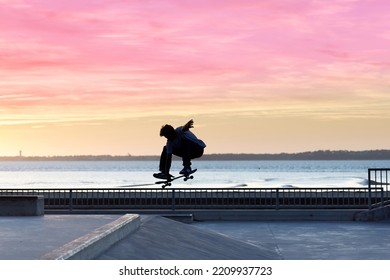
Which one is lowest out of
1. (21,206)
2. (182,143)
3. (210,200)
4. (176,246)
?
(210,200)

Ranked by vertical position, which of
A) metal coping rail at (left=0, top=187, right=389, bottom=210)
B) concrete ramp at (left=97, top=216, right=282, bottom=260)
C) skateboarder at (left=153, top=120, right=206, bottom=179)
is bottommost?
metal coping rail at (left=0, top=187, right=389, bottom=210)

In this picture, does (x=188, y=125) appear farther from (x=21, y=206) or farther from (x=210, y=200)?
(x=210, y=200)

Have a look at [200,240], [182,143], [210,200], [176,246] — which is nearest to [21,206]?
[200,240]

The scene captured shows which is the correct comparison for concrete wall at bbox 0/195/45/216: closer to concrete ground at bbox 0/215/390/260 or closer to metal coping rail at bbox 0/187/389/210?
concrete ground at bbox 0/215/390/260

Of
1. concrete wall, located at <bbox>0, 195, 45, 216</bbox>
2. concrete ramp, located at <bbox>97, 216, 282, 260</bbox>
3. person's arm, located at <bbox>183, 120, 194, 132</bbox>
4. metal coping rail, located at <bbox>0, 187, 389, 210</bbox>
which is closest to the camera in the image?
person's arm, located at <bbox>183, 120, 194, 132</bbox>

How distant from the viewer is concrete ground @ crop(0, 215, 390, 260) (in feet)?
56.7

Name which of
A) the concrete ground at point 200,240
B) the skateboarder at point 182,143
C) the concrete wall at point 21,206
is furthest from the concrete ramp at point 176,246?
the concrete wall at point 21,206

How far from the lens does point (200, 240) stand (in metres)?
21.5

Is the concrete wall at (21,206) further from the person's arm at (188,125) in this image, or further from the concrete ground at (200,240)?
the person's arm at (188,125)

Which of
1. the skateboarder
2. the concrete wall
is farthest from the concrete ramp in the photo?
the concrete wall

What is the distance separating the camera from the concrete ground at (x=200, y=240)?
17.3 metres

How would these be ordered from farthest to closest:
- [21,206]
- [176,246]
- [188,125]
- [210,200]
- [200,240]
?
1. [210,200]
2. [21,206]
3. [200,240]
4. [176,246]
5. [188,125]

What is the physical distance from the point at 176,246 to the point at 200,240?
6.65 feet

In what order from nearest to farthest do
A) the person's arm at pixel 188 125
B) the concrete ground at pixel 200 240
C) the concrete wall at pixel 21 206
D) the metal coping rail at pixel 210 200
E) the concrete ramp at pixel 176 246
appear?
1. the person's arm at pixel 188 125
2. the concrete ramp at pixel 176 246
3. the concrete ground at pixel 200 240
4. the concrete wall at pixel 21 206
5. the metal coping rail at pixel 210 200
